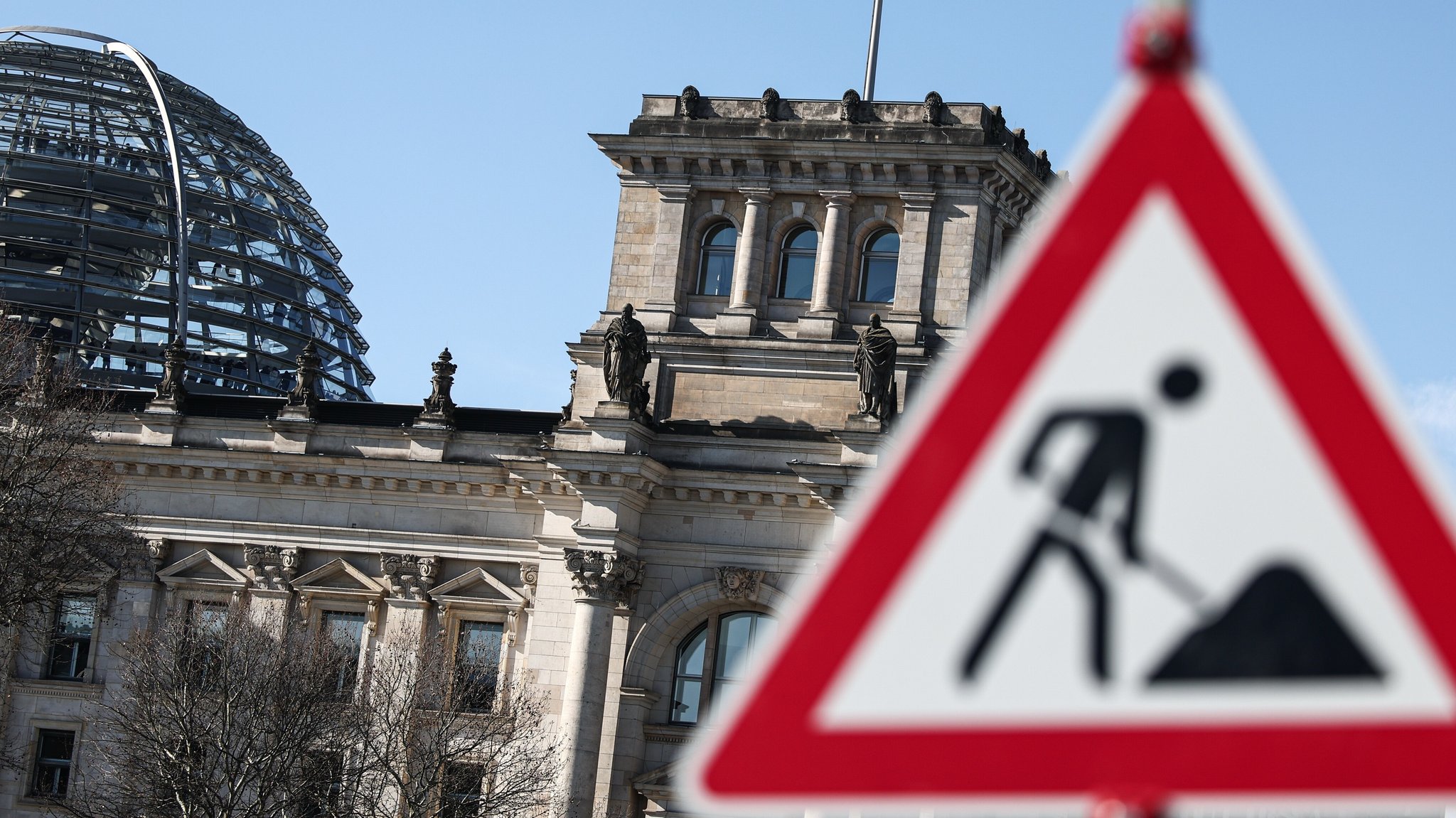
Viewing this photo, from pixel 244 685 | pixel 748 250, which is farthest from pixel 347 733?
pixel 748 250

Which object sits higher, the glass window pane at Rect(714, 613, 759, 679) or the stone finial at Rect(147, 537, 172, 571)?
the stone finial at Rect(147, 537, 172, 571)

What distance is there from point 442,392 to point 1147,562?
52.0m

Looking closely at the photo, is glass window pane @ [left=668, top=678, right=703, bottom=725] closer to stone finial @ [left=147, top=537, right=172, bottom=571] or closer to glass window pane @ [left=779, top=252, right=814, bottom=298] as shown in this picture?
glass window pane @ [left=779, top=252, right=814, bottom=298]

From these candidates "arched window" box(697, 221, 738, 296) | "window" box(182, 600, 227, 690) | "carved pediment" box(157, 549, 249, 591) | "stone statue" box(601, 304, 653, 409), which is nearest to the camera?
"window" box(182, 600, 227, 690)

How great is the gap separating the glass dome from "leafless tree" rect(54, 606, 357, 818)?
1212 inches

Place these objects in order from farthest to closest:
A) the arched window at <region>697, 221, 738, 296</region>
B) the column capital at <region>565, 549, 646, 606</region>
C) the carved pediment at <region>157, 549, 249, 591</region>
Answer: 1. the carved pediment at <region>157, 549, 249, 591</region>
2. the arched window at <region>697, 221, 738, 296</region>
3. the column capital at <region>565, 549, 646, 606</region>

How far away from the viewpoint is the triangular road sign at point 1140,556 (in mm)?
3602

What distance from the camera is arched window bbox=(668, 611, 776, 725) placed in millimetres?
51156

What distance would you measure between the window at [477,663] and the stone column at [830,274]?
985cm

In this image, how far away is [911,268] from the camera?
173 ft

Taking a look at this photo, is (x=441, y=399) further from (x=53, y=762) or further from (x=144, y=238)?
(x=144, y=238)

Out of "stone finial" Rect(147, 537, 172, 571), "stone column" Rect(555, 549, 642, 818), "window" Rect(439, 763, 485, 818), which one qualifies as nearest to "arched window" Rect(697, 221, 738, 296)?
"stone column" Rect(555, 549, 642, 818)

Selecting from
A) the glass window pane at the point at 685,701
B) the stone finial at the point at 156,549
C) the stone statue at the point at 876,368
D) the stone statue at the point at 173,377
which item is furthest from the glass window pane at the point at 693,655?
the stone statue at the point at 173,377

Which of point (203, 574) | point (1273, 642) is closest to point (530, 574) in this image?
point (203, 574)
